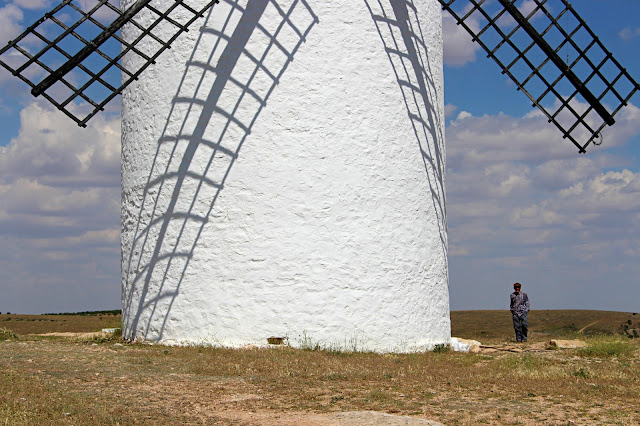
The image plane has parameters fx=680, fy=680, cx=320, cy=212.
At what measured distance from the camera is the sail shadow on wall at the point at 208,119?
10523 mm

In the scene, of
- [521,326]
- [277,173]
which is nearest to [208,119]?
[277,173]

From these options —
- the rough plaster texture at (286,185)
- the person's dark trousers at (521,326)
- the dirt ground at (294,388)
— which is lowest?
the dirt ground at (294,388)

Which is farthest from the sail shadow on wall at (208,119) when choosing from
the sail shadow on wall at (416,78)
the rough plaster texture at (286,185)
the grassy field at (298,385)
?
the grassy field at (298,385)

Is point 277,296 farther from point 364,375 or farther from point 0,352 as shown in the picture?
point 0,352

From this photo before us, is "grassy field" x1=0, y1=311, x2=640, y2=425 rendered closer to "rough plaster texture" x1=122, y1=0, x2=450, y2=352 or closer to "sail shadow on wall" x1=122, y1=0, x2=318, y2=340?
"rough plaster texture" x1=122, y1=0, x2=450, y2=352

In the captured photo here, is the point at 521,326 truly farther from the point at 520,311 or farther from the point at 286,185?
the point at 286,185

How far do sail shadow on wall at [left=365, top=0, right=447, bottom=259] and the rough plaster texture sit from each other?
4cm

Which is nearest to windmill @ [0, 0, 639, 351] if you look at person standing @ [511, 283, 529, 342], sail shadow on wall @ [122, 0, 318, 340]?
sail shadow on wall @ [122, 0, 318, 340]

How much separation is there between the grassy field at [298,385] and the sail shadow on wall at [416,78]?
2926mm

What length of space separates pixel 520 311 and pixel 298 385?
839cm

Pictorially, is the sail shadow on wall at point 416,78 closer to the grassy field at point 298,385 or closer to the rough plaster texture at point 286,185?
the rough plaster texture at point 286,185

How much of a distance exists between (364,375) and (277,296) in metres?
2.44

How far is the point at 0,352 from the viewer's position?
9516mm

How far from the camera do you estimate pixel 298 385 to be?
7555 mm
